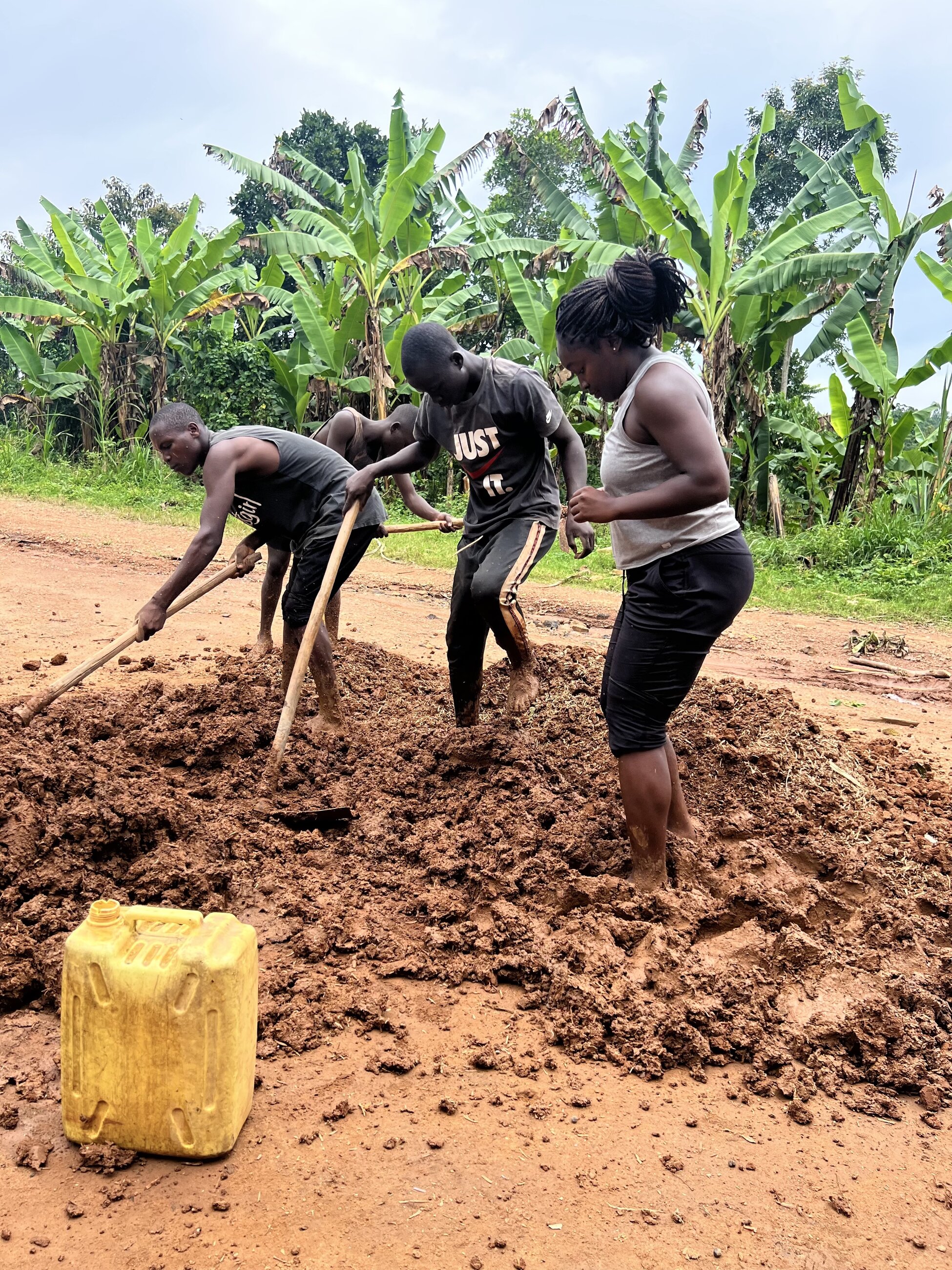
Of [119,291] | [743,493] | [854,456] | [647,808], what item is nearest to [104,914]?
[647,808]

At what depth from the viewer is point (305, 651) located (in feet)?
13.3

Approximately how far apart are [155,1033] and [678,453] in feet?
5.82

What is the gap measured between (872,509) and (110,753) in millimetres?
9544

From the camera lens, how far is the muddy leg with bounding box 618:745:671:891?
9.19ft

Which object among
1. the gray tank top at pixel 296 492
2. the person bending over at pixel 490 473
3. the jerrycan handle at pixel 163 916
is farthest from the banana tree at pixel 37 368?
the jerrycan handle at pixel 163 916

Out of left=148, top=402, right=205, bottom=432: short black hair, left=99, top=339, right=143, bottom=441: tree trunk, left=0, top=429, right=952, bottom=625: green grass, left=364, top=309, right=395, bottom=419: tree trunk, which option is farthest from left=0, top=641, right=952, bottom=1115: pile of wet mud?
left=99, top=339, right=143, bottom=441: tree trunk

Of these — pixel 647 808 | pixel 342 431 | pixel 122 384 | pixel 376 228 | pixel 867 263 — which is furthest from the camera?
pixel 122 384

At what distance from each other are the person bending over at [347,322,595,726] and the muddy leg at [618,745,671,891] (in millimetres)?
1069

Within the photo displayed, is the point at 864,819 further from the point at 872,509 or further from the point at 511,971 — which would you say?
the point at 872,509

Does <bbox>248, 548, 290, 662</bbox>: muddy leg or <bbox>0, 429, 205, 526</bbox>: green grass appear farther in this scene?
<bbox>0, 429, 205, 526</bbox>: green grass

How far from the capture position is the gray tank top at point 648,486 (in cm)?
261

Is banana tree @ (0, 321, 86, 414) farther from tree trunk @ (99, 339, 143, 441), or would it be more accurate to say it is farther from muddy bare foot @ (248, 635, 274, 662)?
muddy bare foot @ (248, 635, 274, 662)

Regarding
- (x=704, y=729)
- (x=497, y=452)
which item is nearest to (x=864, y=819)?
(x=704, y=729)

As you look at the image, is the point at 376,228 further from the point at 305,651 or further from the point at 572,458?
the point at 305,651
